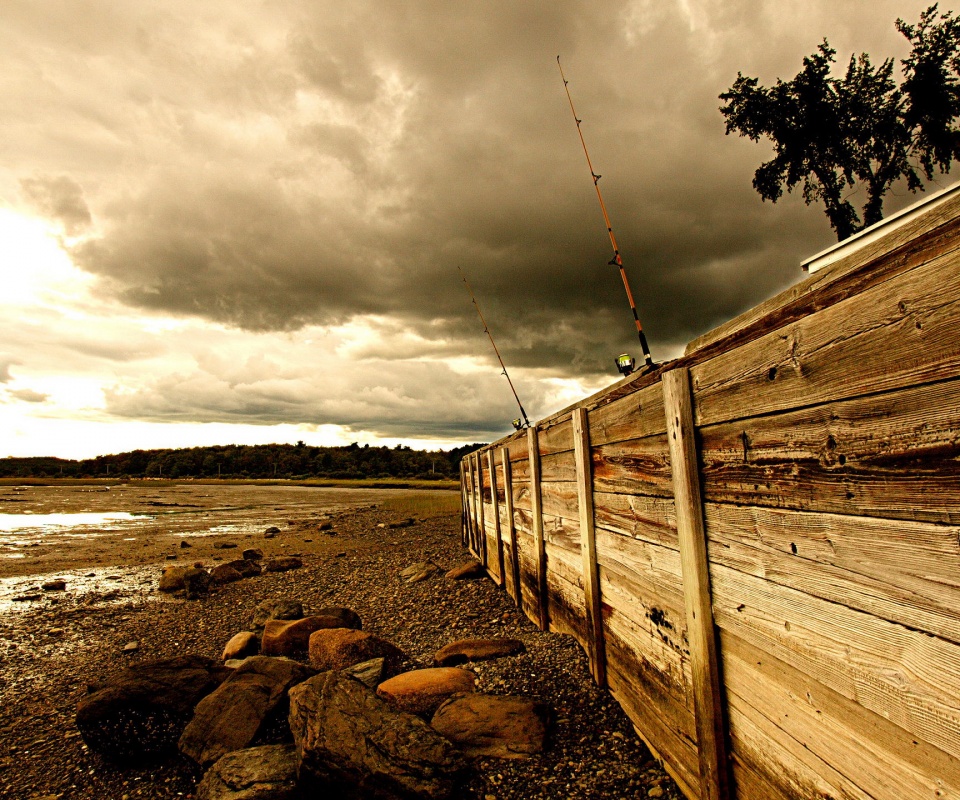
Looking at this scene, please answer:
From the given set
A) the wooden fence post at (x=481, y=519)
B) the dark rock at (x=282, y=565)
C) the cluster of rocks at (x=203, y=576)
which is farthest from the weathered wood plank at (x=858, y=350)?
the dark rock at (x=282, y=565)

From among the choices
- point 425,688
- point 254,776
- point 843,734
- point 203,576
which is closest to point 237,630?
point 203,576

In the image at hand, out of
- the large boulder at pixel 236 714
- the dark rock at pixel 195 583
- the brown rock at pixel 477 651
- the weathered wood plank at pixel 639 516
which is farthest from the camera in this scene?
the dark rock at pixel 195 583

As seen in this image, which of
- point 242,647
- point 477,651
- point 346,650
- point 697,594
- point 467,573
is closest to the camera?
point 697,594

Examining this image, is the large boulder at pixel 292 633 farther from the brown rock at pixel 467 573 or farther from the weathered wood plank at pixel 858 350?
the weathered wood plank at pixel 858 350

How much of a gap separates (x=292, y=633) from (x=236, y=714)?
2392 mm

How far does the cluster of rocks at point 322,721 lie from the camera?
354 cm

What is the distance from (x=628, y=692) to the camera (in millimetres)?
3939

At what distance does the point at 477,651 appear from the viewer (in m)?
5.70

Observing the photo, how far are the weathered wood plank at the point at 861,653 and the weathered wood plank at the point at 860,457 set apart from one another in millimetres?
368

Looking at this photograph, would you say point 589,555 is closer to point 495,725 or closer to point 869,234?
point 495,725

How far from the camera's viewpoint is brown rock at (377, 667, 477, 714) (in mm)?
4596

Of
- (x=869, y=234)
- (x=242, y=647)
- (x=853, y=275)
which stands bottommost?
(x=242, y=647)

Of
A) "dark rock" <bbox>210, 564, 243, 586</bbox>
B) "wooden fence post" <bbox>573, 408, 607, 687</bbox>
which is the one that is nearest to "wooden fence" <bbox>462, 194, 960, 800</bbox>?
"wooden fence post" <bbox>573, 408, 607, 687</bbox>

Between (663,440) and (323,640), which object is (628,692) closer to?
(663,440)
